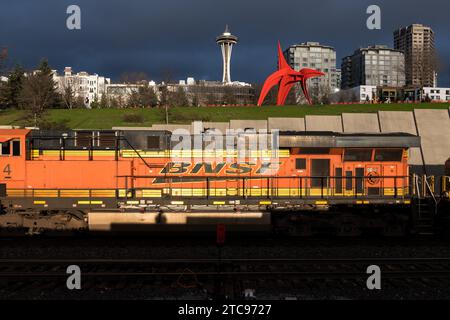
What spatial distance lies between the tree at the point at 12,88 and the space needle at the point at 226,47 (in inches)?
3218

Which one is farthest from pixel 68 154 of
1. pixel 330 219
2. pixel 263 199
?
pixel 330 219

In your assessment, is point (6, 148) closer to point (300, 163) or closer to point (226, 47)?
point (300, 163)

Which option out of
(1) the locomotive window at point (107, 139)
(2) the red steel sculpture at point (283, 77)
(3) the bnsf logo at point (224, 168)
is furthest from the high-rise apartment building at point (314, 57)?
(1) the locomotive window at point (107, 139)

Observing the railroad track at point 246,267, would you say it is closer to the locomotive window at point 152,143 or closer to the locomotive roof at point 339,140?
the locomotive roof at point 339,140

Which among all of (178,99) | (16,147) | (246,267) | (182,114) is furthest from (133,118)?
(246,267)

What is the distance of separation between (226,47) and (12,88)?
9111 centimetres

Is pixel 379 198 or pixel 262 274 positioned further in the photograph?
pixel 379 198

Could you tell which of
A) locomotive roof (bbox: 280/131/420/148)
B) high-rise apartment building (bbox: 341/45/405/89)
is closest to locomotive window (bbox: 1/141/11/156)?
locomotive roof (bbox: 280/131/420/148)

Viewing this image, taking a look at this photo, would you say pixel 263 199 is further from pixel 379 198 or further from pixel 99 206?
pixel 99 206

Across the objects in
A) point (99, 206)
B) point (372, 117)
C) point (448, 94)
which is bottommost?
point (99, 206)

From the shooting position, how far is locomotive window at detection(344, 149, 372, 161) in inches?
511

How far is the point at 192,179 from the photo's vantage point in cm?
1268

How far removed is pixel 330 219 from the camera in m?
12.3

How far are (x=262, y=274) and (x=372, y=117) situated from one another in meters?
24.1
